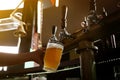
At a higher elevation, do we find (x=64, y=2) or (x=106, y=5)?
(x=64, y=2)

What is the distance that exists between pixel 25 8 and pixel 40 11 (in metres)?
0.21

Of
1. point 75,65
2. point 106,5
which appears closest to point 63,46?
point 75,65

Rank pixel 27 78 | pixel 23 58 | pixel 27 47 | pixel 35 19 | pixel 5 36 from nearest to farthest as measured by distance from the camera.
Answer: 1. pixel 23 58
2. pixel 27 78
3. pixel 27 47
4. pixel 35 19
5. pixel 5 36

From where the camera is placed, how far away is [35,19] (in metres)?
2.74

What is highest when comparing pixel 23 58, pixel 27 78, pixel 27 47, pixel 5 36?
pixel 5 36

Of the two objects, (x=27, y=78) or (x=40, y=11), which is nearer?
(x=27, y=78)

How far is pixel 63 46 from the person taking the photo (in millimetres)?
1216

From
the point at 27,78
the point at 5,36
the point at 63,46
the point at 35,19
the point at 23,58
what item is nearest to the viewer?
the point at 63,46

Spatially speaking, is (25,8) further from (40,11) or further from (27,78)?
(27,78)

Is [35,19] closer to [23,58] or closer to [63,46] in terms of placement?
[23,58]

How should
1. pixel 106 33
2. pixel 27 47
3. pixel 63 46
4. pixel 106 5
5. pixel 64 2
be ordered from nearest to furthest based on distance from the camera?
pixel 106 33 < pixel 63 46 < pixel 106 5 < pixel 27 47 < pixel 64 2

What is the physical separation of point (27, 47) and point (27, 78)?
37.2 inches

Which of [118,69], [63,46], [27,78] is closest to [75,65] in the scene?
[63,46]

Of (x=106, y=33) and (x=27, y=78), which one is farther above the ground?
(x=106, y=33)
